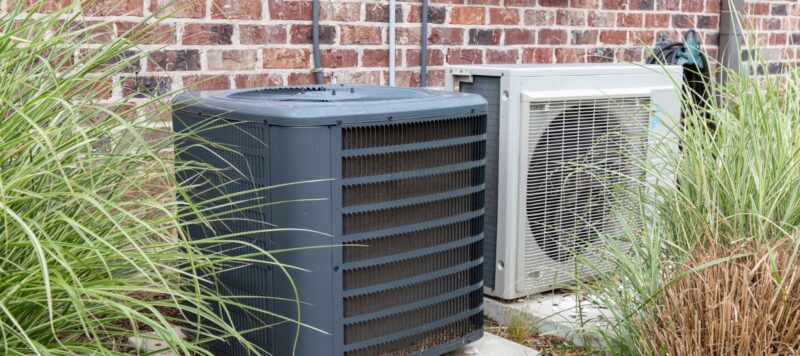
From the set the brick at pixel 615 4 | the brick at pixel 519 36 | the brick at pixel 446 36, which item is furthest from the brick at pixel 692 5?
the brick at pixel 446 36

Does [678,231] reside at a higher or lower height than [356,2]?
lower

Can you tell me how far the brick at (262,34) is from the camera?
10.8 feet

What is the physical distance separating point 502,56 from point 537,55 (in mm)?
252

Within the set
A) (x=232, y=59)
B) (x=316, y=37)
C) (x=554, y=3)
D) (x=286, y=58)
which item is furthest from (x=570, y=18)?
(x=232, y=59)

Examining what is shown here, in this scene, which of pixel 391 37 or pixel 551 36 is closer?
pixel 391 37

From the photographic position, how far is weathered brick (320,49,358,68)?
353 cm

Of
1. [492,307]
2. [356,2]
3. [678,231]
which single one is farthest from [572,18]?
[678,231]

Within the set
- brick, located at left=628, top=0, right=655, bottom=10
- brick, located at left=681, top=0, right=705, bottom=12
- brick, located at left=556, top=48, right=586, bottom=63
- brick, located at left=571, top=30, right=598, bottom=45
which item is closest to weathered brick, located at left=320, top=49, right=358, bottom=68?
brick, located at left=556, top=48, right=586, bottom=63

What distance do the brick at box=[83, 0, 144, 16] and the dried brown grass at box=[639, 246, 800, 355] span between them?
76.3 inches

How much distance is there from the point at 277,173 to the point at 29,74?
56cm

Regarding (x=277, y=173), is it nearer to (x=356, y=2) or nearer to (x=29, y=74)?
(x=29, y=74)

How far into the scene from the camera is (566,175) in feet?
9.55

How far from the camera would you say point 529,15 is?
4273 millimetres

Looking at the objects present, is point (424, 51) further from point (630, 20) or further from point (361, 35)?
point (630, 20)
